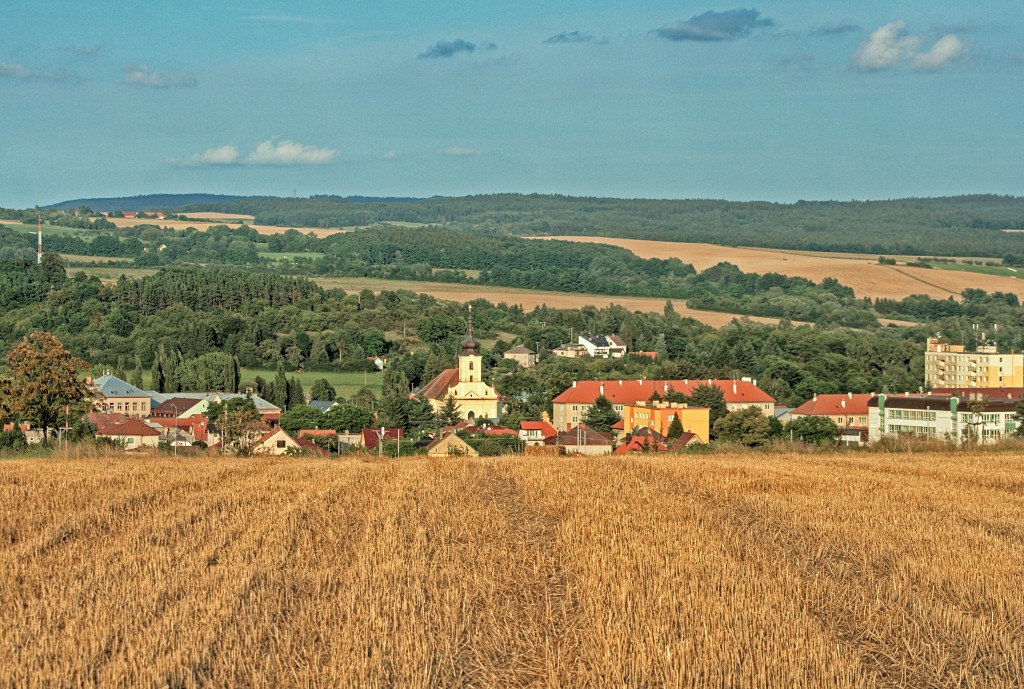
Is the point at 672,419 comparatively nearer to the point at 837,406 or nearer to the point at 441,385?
the point at 837,406

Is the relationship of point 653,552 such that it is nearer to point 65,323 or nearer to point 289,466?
point 289,466

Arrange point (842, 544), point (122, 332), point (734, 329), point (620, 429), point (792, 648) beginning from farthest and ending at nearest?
1. point (734, 329)
2. point (122, 332)
3. point (620, 429)
4. point (842, 544)
5. point (792, 648)

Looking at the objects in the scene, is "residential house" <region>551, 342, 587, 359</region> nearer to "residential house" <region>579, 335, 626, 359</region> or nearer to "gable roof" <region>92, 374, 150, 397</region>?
"residential house" <region>579, 335, 626, 359</region>

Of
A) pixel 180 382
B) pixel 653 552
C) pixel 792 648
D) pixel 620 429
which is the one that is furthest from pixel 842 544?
pixel 180 382

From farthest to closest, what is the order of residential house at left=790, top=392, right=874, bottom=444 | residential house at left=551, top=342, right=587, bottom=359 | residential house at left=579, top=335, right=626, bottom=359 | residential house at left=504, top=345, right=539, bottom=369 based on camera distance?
residential house at left=579, top=335, right=626, bottom=359 < residential house at left=551, top=342, right=587, bottom=359 < residential house at left=504, top=345, right=539, bottom=369 < residential house at left=790, top=392, right=874, bottom=444

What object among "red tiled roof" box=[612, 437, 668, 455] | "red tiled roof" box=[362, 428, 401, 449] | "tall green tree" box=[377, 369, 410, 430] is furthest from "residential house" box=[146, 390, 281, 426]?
"red tiled roof" box=[612, 437, 668, 455]

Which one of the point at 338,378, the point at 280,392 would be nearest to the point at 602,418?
the point at 280,392
